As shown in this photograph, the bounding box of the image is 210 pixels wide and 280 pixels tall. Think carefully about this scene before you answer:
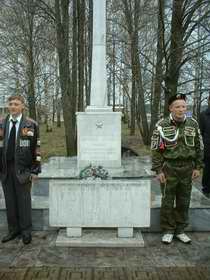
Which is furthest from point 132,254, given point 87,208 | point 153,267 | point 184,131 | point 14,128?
point 14,128

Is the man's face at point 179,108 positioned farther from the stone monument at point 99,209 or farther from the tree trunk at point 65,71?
the tree trunk at point 65,71

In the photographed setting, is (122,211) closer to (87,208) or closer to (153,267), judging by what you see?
(87,208)

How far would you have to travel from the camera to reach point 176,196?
5.13m

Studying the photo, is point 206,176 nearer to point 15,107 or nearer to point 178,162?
point 178,162

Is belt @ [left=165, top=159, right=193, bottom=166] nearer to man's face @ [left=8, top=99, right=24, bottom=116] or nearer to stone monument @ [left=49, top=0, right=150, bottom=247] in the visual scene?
stone monument @ [left=49, top=0, right=150, bottom=247]

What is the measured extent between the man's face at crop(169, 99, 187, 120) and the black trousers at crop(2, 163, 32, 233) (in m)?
2.00

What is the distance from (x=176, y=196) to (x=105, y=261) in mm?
1292

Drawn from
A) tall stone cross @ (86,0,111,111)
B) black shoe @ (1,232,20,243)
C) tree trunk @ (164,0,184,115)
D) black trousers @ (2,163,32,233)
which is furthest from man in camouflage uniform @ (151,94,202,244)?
tree trunk @ (164,0,184,115)

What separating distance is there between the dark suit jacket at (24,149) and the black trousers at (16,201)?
9 cm

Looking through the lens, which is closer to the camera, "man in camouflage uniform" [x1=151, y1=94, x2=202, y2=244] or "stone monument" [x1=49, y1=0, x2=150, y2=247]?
"man in camouflage uniform" [x1=151, y1=94, x2=202, y2=244]

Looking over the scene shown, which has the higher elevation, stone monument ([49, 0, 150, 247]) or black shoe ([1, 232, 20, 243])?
stone monument ([49, 0, 150, 247])

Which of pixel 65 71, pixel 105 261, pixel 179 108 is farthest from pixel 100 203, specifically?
pixel 65 71

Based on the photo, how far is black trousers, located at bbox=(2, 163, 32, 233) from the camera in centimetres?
495

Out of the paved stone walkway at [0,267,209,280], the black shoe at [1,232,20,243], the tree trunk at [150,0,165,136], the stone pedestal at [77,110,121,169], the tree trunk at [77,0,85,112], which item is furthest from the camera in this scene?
the tree trunk at [77,0,85,112]
